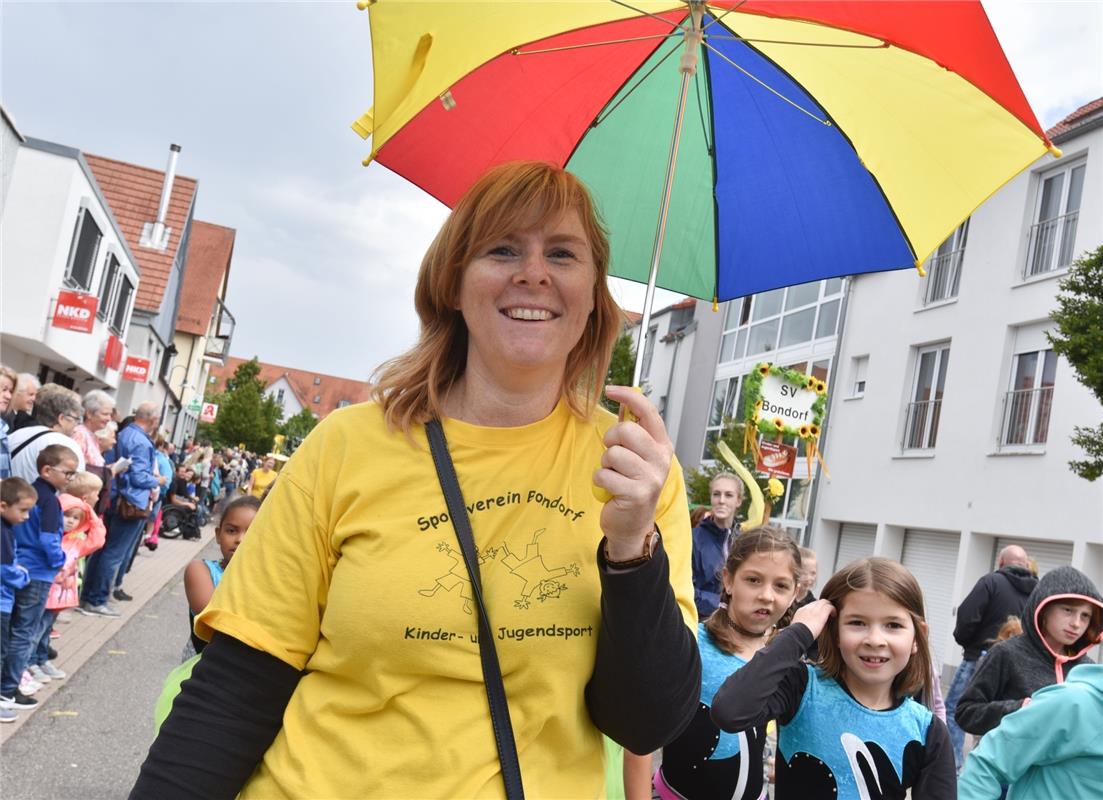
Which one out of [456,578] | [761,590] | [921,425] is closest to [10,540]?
[761,590]

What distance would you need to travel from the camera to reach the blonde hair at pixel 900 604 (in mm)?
3672

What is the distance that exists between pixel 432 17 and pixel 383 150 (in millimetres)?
632

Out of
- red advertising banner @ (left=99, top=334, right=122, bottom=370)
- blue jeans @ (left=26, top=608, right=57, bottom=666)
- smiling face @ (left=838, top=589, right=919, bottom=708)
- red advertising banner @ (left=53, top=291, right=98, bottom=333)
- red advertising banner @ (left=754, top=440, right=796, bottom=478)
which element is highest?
red advertising banner @ (left=53, top=291, right=98, bottom=333)

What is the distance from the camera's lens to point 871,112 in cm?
282

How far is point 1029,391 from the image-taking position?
18672 millimetres

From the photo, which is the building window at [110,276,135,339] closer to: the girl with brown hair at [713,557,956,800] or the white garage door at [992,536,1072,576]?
the white garage door at [992,536,1072,576]

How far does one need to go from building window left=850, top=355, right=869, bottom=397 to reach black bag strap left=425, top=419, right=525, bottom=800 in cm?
2413

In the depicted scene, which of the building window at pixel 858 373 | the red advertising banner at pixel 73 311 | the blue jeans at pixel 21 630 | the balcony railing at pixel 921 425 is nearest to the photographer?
the blue jeans at pixel 21 630

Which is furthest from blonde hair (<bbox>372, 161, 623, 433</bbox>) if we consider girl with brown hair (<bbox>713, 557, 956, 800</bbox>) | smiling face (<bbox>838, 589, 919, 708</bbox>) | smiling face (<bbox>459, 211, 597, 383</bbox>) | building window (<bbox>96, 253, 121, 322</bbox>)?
building window (<bbox>96, 253, 121, 322</bbox>)

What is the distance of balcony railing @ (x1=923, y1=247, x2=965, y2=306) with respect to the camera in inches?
860

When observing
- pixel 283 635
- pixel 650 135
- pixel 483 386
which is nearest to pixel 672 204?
pixel 650 135

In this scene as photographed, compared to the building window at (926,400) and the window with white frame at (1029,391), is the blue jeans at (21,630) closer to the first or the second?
the window with white frame at (1029,391)

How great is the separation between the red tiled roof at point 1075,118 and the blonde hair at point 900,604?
16696 mm

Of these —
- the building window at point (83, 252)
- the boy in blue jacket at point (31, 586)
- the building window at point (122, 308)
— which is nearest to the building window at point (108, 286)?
the building window at point (122, 308)
